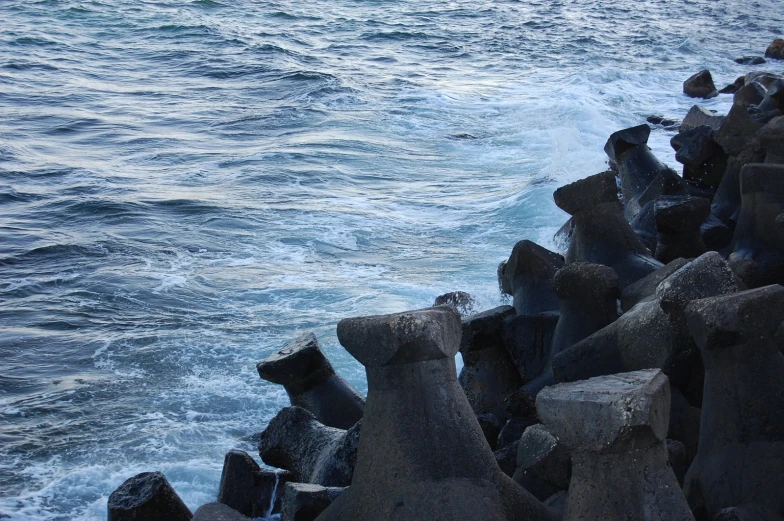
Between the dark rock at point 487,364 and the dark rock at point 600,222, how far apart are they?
0.62m

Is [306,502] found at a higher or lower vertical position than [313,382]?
higher

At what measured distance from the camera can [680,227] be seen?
4.87 meters

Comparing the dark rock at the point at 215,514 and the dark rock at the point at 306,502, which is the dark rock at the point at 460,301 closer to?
the dark rock at the point at 306,502

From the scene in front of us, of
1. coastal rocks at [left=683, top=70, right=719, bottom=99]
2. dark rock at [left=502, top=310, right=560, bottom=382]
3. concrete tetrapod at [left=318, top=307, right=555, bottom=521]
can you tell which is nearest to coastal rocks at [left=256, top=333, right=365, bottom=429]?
dark rock at [left=502, top=310, right=560, bottom=382]

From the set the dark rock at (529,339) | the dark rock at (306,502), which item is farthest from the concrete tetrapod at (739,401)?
the dark rock at (529,339)

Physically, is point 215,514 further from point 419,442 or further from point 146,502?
point 419,442

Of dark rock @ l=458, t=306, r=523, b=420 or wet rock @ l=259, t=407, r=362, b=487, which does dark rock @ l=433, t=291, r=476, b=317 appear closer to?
dark rock @ l=458, t=306, r=523, b=420

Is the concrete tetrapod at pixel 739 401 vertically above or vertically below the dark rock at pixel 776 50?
above

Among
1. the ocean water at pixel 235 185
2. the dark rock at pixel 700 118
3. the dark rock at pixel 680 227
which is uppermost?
the dark rock at pixel 680 227

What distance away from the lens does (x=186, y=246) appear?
930cm

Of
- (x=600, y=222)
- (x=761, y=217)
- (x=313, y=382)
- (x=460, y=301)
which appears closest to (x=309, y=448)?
(x=313, y=382)

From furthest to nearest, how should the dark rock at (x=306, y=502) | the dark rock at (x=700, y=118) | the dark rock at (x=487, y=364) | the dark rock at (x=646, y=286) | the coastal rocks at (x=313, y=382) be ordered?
1. the dark rock at (x=700, y=118)
2. the dark rock at (x=487, y=364)
3. the coastal rocks at (x=313, y=382)
4. the dark rock at (x=646, y=286)
5. the dark rock at (x=306, y=502)

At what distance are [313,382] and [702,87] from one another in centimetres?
1351

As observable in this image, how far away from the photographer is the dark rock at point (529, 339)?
4.30 meters
